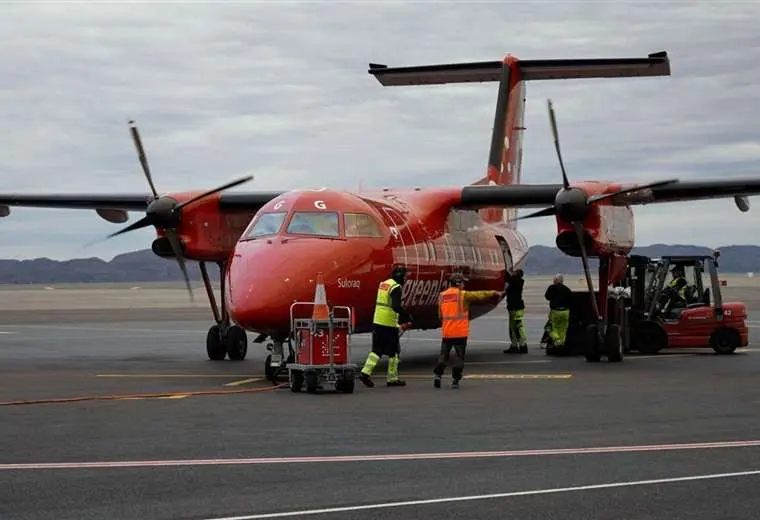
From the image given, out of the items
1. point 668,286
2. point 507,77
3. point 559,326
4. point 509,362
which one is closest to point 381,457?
point 509,362

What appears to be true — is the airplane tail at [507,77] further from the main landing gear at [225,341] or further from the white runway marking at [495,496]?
the white runway marking at [495,496]

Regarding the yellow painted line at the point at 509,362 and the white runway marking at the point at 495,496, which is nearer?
the white runway marking at the point at 495,496

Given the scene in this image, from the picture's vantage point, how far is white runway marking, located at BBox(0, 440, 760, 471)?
10.3m

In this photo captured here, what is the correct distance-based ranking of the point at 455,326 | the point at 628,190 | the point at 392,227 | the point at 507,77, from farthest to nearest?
the point at 507,77
the point at 628,190
the point at 392,227
the point at 455,326

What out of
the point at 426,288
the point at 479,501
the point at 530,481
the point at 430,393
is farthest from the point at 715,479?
the point at 426,288

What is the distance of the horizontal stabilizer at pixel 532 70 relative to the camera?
2638cm

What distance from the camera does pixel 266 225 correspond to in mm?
19734

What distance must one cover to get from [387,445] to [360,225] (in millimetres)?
9118

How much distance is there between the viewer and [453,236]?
24.2 meters

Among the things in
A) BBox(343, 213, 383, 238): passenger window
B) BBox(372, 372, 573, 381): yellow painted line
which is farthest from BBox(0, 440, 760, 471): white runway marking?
BBox(343, 213, 383, 238): passenger window

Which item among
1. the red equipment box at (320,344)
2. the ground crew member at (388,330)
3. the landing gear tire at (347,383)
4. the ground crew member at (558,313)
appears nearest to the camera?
the landing gear tire at (347,383)

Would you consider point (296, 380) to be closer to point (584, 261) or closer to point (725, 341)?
point (584, 261)

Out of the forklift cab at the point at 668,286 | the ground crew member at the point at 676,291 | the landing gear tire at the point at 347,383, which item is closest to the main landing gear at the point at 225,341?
the landing gear tire at the point at 347,383

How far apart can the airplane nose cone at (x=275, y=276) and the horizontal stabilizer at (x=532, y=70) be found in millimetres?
9501
